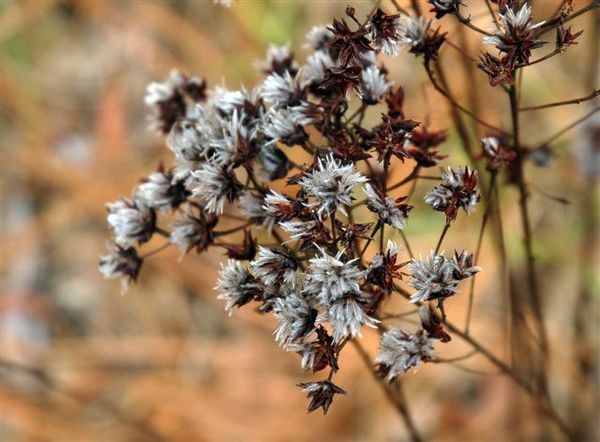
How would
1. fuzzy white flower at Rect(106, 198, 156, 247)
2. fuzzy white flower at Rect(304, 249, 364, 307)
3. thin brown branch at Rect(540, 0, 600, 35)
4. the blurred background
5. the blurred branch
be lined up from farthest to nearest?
the blurred background < the blurred branch < fuzzy white flower at Rect(106, 198, 156, 247) < thin brown branch at Rect(540, 0, 600, 35) < fuzzy white flower at Rect(304, 249, 364, 307)

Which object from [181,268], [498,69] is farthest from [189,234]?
[181,268]

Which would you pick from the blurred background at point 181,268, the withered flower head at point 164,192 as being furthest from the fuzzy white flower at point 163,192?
the blurred background at point 181,268

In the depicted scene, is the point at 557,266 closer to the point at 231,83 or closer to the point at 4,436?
the point at 231,83

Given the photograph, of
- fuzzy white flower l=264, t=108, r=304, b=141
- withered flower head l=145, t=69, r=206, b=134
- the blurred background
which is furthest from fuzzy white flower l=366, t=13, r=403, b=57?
the blurred background

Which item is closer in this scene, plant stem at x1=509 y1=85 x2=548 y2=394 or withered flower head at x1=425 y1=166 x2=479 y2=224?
withered flower head at x1=425 y1=166 x2=479 y2=224

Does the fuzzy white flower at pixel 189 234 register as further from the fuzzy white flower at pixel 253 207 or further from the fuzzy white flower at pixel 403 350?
the fuzzy white flower at pixel 403 350

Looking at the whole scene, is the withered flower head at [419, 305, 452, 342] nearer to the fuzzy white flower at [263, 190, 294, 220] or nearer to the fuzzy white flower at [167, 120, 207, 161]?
the fuzzy white flower at [263, 190, 294, 220]
